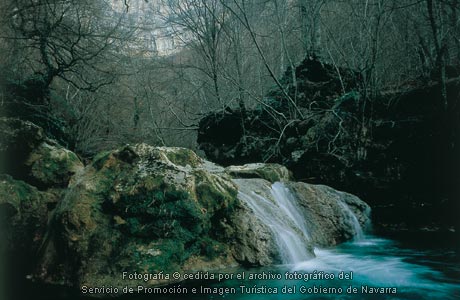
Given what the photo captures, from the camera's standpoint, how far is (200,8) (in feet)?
31.9

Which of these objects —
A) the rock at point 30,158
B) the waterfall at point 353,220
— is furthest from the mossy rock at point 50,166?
the waterfall at point 353,220

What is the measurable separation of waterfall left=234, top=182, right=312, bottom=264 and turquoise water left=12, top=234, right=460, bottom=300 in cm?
18

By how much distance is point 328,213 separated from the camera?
598 centimetres

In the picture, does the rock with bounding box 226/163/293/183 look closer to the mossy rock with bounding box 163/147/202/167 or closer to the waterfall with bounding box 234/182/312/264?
the waterfall with bounding box 234/182/312/264

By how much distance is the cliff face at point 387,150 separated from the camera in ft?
21.7

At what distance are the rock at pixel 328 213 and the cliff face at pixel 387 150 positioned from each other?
37.2 inches

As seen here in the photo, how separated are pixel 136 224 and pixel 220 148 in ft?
21.6

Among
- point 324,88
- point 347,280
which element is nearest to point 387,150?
point 324,88

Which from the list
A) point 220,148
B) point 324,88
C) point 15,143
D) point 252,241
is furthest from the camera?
point 220,148

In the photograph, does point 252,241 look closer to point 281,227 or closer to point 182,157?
point 281,227

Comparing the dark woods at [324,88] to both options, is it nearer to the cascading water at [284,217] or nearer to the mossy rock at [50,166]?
the cascading water at [284,217]

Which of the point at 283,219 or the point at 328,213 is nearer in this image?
the point at 283,219

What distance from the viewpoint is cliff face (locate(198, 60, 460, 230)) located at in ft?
21.7

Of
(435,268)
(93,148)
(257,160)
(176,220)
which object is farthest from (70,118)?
(435,268)
